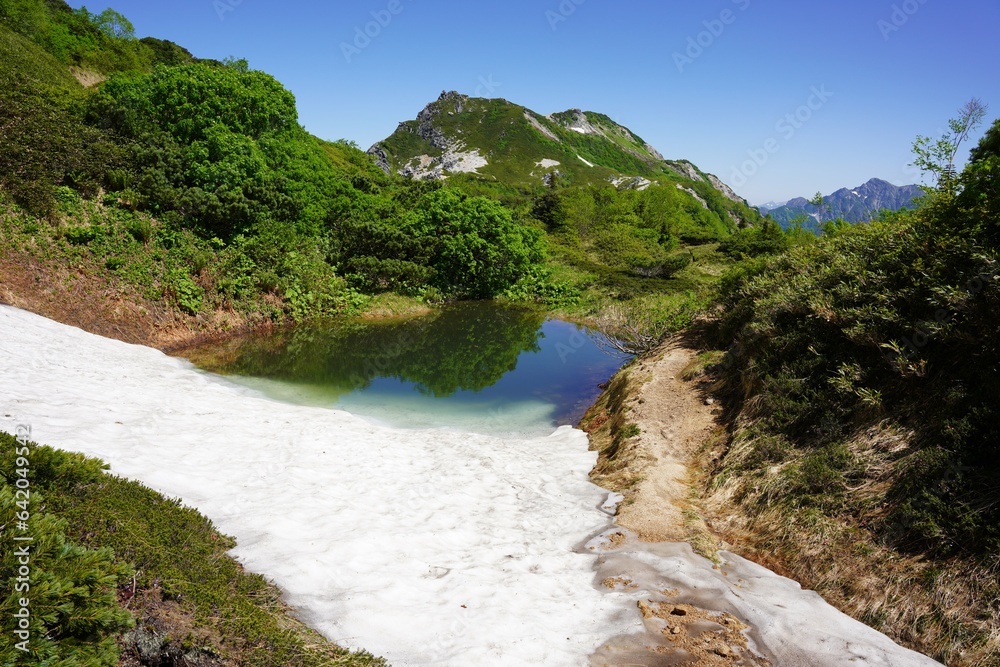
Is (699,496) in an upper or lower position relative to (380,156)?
lower

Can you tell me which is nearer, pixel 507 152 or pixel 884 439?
pixel 884 439

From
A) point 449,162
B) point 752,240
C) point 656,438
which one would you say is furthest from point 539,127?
point 656,438

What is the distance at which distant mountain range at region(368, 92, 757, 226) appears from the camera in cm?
12475

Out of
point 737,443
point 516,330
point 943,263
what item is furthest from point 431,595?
point 516,330

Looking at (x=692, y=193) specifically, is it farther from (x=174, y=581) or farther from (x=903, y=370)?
(x=174, y=581)

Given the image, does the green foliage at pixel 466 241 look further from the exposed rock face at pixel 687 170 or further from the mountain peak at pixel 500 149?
the exposed rock face at pixel 687 170

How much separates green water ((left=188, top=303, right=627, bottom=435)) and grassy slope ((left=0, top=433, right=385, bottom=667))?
870cm

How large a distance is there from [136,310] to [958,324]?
72.7ft

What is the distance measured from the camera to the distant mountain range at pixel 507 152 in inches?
4911

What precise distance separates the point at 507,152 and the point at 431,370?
406 ft

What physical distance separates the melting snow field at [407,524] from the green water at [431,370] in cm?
230

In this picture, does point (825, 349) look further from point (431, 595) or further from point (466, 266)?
point (466, 266)

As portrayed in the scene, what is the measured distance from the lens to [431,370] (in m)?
20.2

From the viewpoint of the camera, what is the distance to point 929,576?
20.1ft
